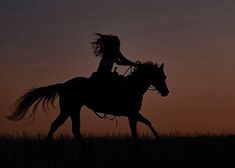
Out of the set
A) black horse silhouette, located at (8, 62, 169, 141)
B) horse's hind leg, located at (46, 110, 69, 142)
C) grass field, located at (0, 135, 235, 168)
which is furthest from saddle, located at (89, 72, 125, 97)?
grass field, located at (0, 135, 235, 168)

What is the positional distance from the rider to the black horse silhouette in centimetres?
36

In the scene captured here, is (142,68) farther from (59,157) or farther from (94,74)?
(59,157)

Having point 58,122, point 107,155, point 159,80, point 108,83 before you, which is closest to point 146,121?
point 159,80

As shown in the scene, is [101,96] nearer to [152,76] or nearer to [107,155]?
[152,76]

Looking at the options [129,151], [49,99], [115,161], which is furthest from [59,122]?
[115,161]

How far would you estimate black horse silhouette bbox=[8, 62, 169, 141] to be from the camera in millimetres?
14359

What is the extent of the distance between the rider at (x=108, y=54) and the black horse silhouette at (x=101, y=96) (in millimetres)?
361

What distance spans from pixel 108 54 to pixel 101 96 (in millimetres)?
1168

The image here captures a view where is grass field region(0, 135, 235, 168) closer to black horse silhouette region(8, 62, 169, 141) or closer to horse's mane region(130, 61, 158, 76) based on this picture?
black horse silhouette region(8, 62, 169, 141)

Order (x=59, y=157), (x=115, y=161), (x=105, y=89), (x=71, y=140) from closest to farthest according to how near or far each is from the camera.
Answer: (x=115, y=161), (x=59, y=157), (x=105, y=89), (x=71, y=140)

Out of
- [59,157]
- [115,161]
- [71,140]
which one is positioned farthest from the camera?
[71,140]

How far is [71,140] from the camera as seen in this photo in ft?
52.4

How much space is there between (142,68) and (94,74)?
1550 millimetres

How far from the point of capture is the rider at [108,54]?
13992 millimetres
